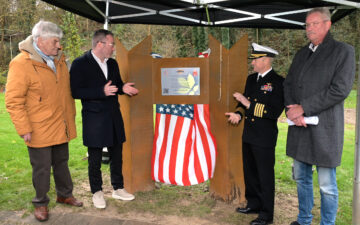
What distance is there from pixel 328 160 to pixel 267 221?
973 millimetres

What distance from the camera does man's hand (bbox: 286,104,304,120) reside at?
109 inches

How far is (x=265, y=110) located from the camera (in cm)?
307

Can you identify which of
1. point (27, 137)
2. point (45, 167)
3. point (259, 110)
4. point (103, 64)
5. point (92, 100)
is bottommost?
point (45, 167)

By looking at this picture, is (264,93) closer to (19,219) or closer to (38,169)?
(38,169)

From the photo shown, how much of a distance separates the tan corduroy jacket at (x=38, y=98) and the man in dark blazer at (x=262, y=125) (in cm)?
187

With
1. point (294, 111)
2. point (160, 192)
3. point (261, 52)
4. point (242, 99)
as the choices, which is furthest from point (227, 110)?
point (160, 192)

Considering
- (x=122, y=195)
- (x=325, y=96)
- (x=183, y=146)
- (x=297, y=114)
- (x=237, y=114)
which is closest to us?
(x=325, y=96)

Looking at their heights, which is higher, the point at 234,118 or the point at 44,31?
the point at 44,31

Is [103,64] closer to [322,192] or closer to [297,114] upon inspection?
[297,114]

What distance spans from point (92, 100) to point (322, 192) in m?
2.43

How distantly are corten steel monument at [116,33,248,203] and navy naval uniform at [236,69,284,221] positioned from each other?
350 mm

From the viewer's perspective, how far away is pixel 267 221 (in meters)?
3.24

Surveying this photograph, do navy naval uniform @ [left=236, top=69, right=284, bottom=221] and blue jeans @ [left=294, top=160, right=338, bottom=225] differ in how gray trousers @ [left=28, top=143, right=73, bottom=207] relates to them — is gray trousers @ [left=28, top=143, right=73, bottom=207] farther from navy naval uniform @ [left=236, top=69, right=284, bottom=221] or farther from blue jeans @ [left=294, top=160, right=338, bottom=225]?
blue jeans @ [left=294, top=160, right=338, bottom=225]

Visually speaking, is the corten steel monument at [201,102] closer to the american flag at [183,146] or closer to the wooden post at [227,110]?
the wooden post at [227,110]
